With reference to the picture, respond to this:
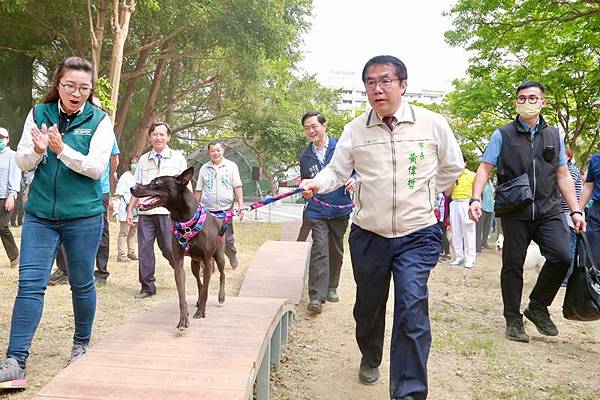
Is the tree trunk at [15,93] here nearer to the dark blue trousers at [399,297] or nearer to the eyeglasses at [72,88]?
the eyeglasses at [72,88]

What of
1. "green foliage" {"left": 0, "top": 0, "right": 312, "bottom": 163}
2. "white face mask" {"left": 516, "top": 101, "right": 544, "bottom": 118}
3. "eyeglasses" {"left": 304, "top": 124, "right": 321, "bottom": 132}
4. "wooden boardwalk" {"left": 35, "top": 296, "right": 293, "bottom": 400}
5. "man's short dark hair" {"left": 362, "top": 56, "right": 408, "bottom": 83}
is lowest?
"wooden boardwalk" {"left": 35, "top": 296, "right": 293, "bottom": 400}

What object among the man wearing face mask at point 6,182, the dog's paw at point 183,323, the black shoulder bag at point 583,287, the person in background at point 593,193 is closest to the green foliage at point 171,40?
the man wearing face mask at point 6,182

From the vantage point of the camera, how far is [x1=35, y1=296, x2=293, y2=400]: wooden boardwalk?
254 centimetres

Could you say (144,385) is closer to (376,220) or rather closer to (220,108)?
(376,220)

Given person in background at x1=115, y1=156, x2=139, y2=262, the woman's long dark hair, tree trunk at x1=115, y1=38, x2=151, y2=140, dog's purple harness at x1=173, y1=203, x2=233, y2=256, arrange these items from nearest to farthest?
1. the woman's long dark hair
2. dog's purple harness at x1=173, y1=203, x2=233, y2=256
3. person in background at x1=115, y1=156, x2=139, y2=262
4. tree trunk at x1=115, y1=38, x2=151, y2=140

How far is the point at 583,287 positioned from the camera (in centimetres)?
417

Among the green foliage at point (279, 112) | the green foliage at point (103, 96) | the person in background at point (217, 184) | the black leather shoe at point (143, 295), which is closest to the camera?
the black leather shoe at point (143, 295)

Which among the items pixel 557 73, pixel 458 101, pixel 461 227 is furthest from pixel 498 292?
pixel 458 101

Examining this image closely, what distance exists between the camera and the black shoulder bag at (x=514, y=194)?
14.9 ft

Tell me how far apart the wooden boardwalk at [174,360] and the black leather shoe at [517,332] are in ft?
7.31

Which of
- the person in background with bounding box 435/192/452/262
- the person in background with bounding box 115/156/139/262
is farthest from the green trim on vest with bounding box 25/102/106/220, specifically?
the person in background with bounding box 435/192/452/262

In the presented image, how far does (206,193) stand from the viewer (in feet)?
24.3

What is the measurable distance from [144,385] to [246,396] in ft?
1.70

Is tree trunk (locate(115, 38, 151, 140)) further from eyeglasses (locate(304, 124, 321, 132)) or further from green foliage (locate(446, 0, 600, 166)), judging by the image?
eyeglasses (locate(304, 124, 321, 132))
